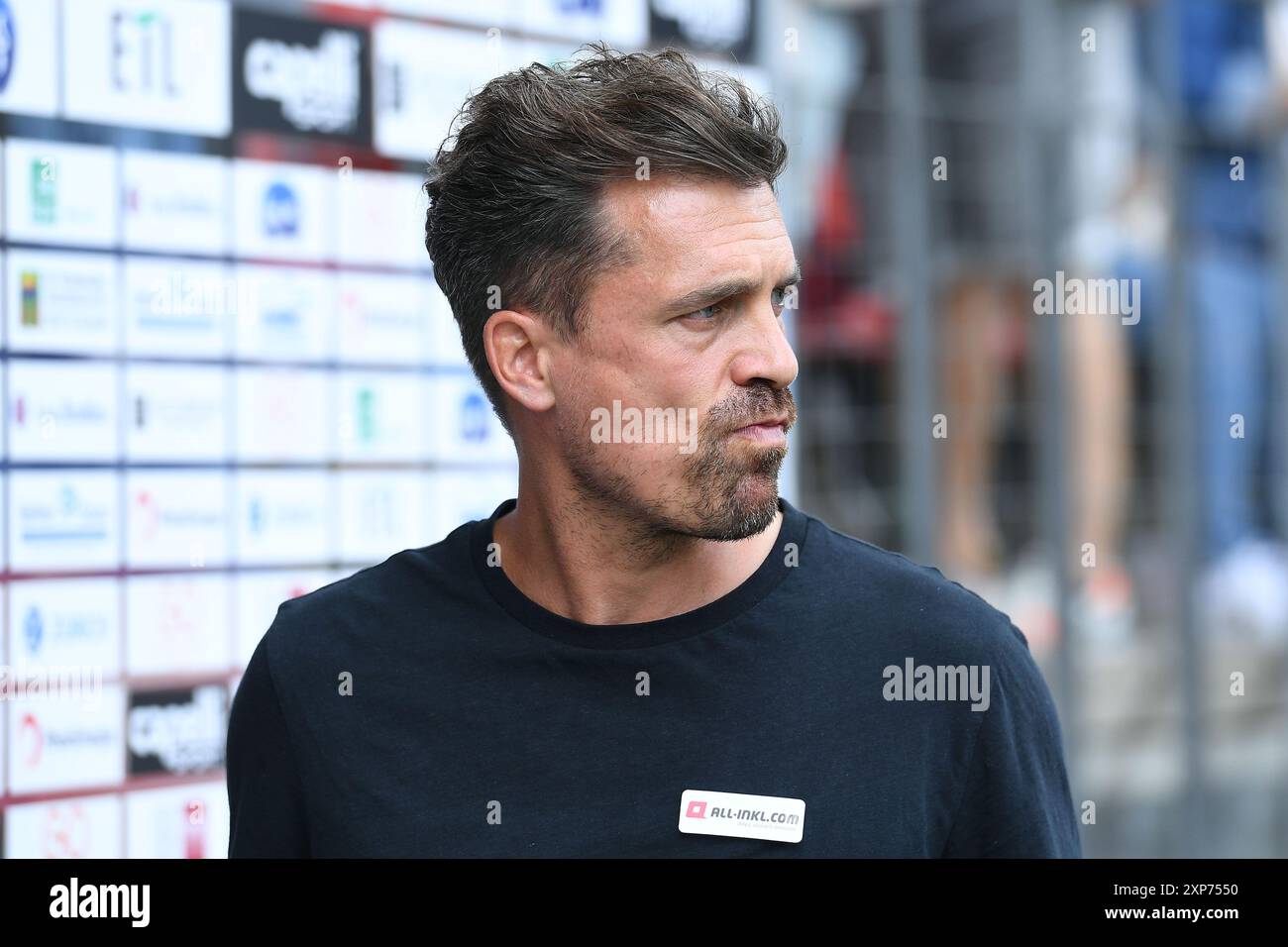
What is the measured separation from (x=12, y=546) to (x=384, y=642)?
1317 millimetres

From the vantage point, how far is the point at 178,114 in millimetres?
2949

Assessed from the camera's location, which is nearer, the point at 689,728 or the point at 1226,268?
the point at 689,728

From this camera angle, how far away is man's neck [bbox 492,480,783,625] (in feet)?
5.87

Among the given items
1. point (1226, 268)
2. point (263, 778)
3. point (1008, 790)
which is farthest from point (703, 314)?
point (1226, 268)

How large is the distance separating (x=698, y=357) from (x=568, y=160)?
304 millimetres

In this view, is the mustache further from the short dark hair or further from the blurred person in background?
the blurred person in background

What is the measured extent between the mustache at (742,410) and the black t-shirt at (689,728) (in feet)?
0.58

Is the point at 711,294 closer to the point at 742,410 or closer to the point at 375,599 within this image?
the point at 742,410

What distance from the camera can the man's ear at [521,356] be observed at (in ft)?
6.17

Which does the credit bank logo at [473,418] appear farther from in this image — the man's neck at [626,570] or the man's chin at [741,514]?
the man's chin at [741,514]

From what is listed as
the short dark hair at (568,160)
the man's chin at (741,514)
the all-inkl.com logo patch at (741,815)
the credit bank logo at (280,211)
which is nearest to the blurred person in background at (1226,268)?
the credit bank logo at (280,211)

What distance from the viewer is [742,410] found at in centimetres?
175
